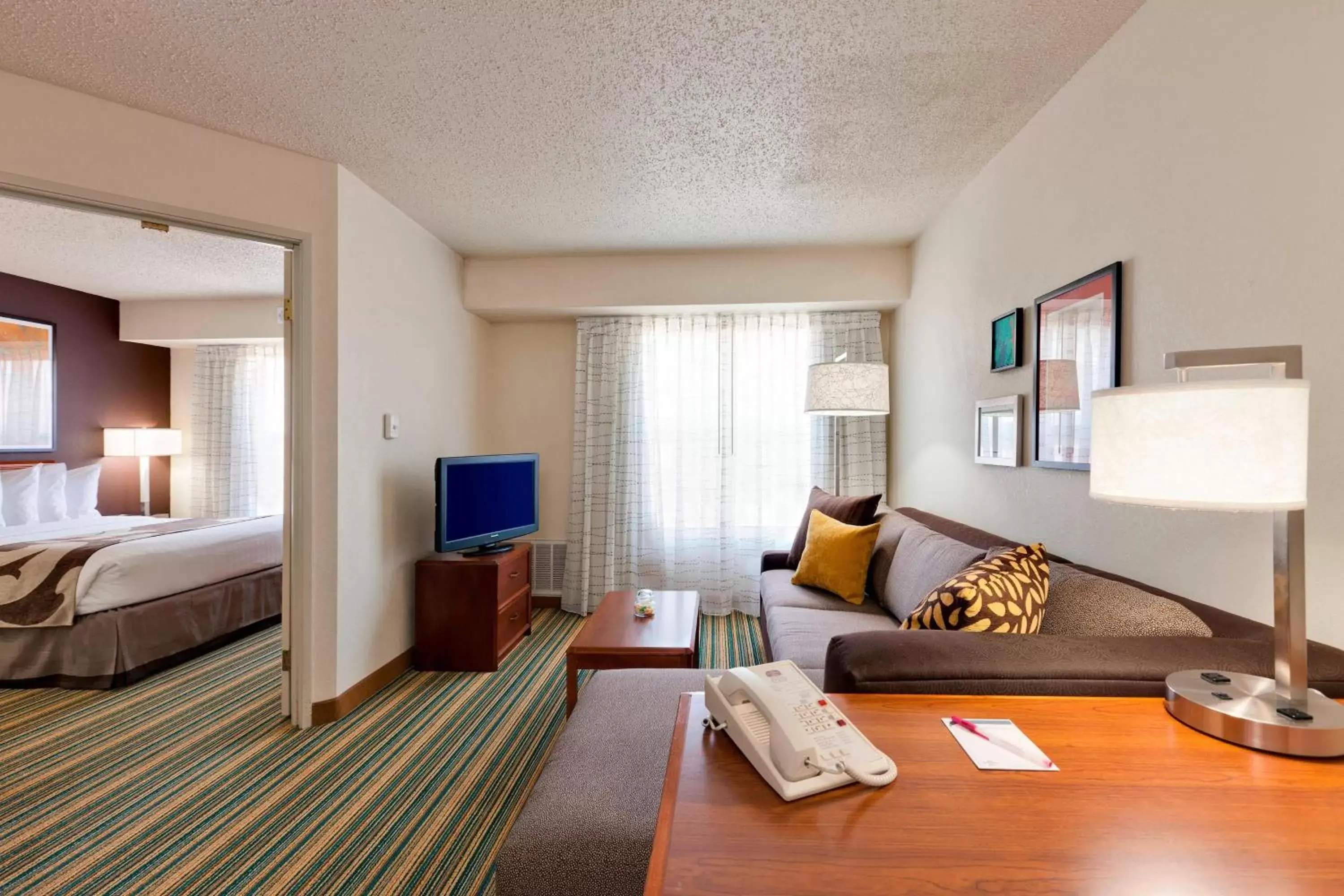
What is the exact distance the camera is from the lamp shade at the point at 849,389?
3.02 metres

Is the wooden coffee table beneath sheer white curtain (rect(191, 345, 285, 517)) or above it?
beneath

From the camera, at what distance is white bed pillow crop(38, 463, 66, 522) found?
4250 mm

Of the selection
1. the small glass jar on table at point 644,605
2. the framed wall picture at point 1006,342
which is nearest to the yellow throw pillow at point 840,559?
the small glass jar on table at point 644,605

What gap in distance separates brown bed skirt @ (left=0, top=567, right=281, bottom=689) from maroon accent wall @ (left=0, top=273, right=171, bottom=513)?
2244mm

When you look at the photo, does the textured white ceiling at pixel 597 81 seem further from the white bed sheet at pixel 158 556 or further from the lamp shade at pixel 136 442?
the lamp shade at pixel 136 442

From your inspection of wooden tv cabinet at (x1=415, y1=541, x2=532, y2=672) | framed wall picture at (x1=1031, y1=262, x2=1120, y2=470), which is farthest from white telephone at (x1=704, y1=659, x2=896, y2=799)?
wooden tv cabinet at (x1=415, y1=541, x2=532, y2=672)

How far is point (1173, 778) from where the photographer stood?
856mm

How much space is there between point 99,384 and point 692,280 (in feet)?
16.8

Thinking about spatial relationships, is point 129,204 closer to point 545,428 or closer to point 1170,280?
point 545,428

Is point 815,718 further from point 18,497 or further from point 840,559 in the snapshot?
point 18,497

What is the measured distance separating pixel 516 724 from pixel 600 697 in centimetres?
98

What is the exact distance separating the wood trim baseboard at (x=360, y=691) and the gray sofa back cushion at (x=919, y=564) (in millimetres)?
2538

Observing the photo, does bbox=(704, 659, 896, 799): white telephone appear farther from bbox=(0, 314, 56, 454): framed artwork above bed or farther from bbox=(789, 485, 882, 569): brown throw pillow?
bbox=(0, 314, 56, 454): framed artwork above bed

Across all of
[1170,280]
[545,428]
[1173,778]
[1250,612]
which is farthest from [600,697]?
[545,428]
